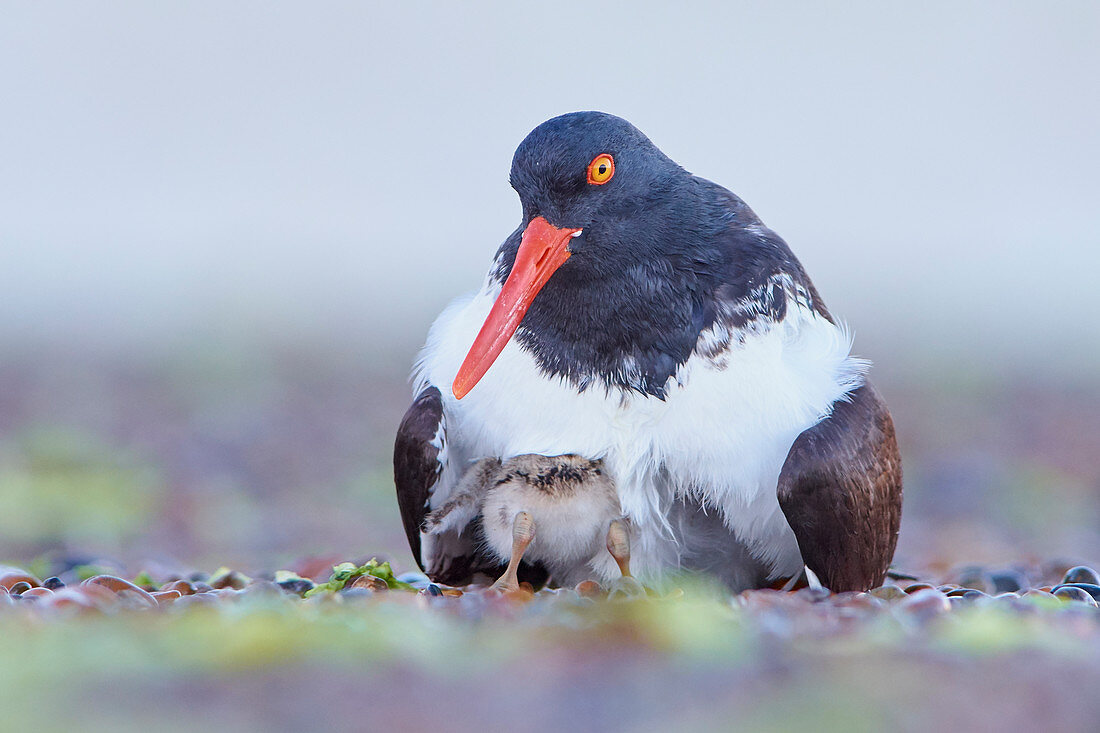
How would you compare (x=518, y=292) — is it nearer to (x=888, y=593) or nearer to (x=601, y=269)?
(x=601, y=269)

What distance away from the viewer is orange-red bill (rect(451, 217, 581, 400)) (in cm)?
526

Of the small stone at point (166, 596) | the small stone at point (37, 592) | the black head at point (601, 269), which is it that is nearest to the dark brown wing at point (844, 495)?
the black head at point (601, 269)

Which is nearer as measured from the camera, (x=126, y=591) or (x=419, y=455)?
(x=126, y=591)

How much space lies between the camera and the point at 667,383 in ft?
17.3

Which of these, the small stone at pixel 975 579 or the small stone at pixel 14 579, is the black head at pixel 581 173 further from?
the small stone at pixel 14 579

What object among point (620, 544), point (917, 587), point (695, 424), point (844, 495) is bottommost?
point (917, 587)

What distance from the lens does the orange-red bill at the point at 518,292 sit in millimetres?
5258

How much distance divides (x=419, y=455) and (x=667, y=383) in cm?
108

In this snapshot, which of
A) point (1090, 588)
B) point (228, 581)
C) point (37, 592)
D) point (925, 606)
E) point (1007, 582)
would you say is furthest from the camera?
point (1007, 582)

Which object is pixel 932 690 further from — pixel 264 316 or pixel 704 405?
pixel 264 316

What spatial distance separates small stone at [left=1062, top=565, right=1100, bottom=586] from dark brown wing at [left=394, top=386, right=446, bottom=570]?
9.04ft

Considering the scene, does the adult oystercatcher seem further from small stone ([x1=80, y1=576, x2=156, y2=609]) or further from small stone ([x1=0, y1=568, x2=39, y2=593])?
small stone ([x1=0, y1=568, x2=39, y2=593])

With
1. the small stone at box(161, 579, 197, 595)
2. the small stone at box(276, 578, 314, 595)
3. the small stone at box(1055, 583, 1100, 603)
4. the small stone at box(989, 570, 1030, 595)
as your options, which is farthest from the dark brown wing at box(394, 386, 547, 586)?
the small stone at box(1055, 583, 1100, 603)

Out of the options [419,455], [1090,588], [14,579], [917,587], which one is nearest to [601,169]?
[419,455]
